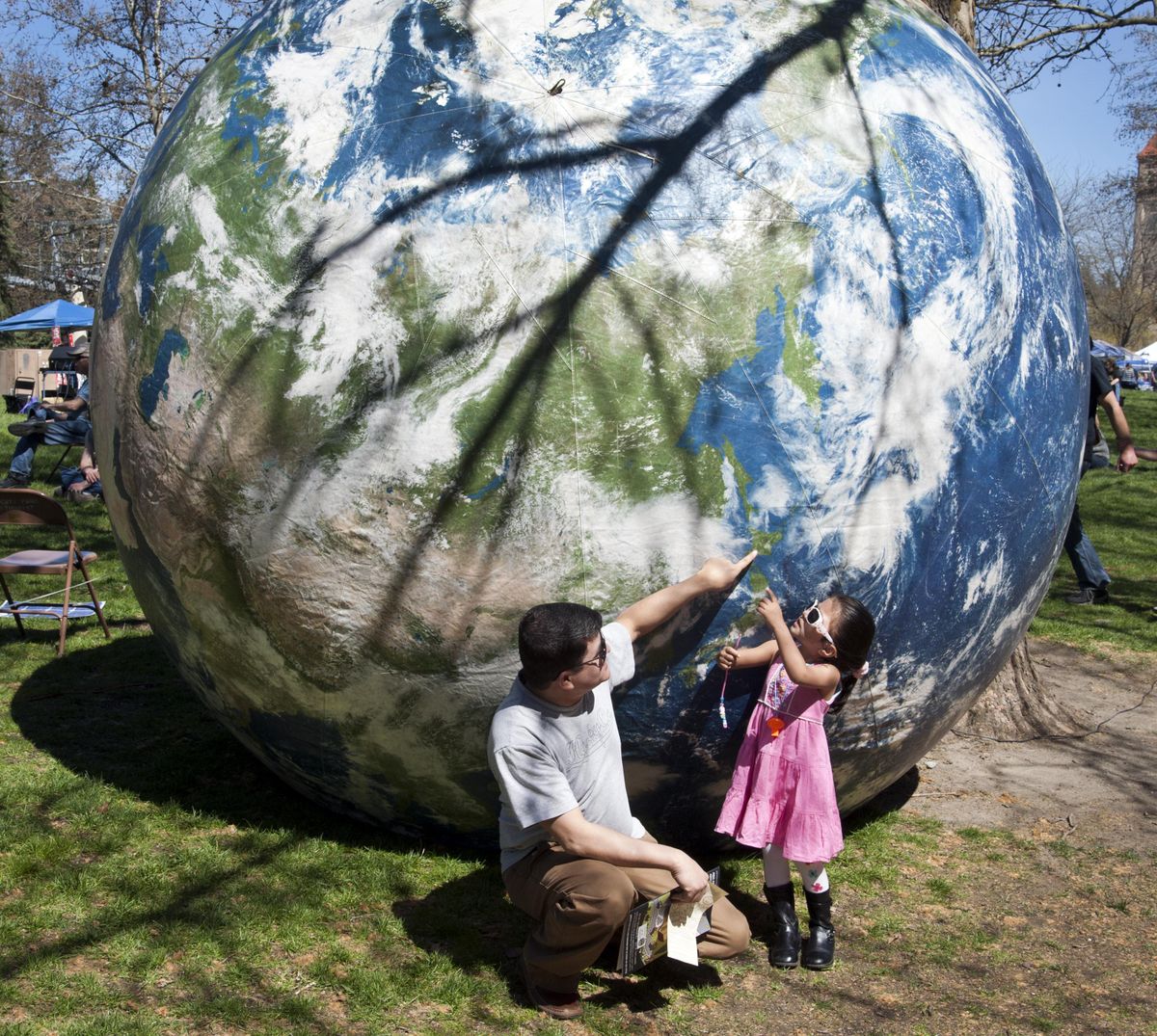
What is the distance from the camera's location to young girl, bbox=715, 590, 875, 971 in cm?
381

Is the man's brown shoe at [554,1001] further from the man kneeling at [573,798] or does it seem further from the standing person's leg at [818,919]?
the standing person's leg at [818,919]

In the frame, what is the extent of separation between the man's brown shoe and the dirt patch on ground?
218 centimetres

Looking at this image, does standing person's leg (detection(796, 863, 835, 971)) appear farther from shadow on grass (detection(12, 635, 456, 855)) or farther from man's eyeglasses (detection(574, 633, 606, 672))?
Result: shadow on grass (detection(12, 635, 456, 855))

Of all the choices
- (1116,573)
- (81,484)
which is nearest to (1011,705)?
(1116,573)

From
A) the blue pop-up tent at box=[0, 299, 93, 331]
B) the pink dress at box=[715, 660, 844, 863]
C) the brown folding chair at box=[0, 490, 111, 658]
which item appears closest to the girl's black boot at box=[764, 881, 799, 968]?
the pink dress at box=[715, 660, 844, 863]

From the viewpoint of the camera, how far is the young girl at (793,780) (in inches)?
150

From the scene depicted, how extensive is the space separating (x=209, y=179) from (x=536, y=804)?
2.31 meters

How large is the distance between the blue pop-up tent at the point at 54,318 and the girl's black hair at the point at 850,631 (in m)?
26.8

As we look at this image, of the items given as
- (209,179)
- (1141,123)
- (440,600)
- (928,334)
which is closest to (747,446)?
(928,334)

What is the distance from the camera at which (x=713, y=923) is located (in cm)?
381

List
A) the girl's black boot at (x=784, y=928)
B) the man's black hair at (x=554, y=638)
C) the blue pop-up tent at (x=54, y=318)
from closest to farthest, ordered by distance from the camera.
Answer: the man's black hair at (x=554, y=638), the girl's black boot at (x=784, y=928), the blue pop-up tent at (x=54, y=318)

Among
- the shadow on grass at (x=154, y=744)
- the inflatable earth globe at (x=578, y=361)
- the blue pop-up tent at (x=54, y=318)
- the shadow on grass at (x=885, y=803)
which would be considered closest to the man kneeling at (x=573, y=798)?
the inflatable earth globe at (x=578, y=361)

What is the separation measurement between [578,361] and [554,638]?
823 mm

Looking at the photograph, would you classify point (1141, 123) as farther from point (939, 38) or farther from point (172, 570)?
point (172, 570)
